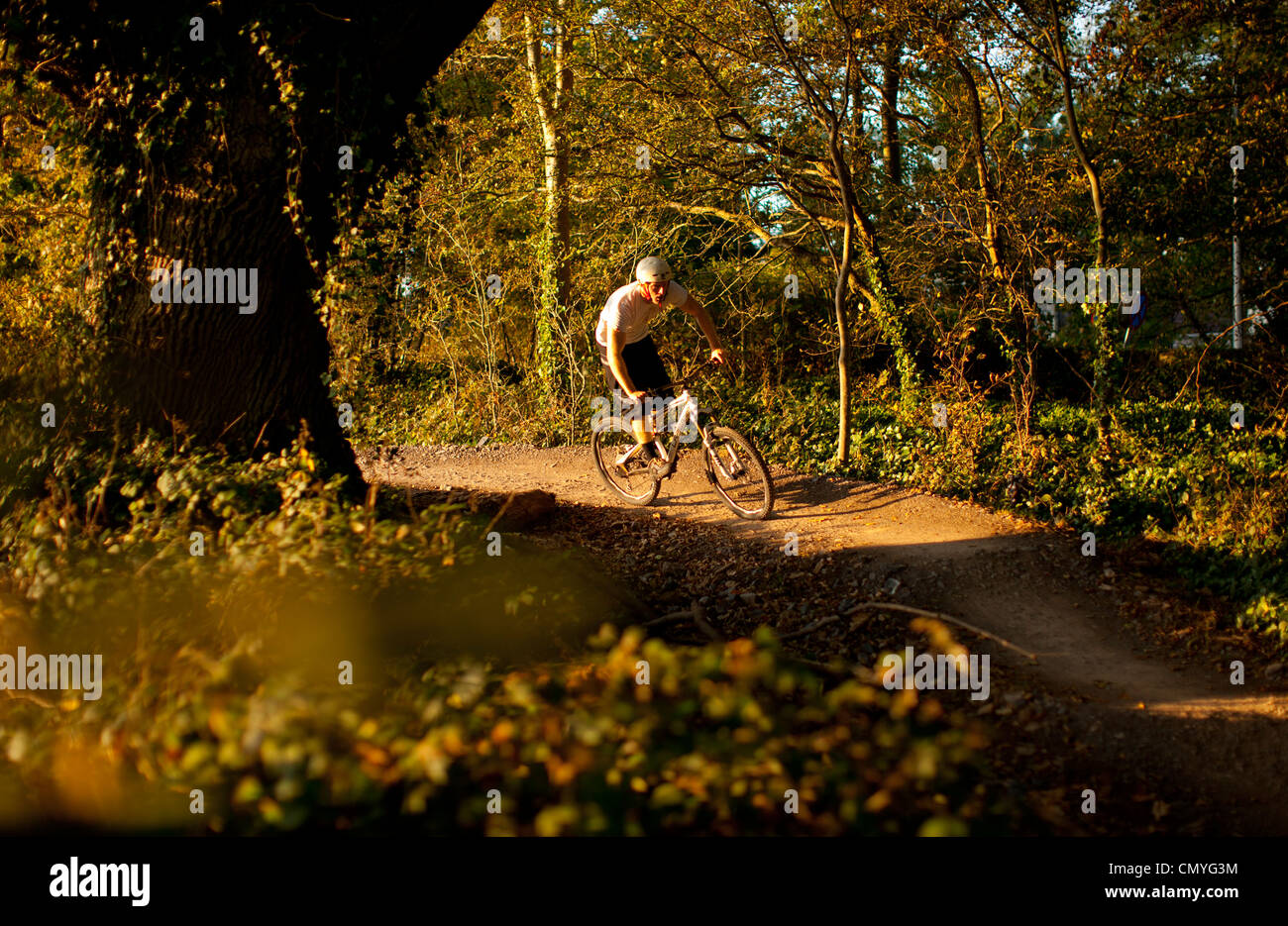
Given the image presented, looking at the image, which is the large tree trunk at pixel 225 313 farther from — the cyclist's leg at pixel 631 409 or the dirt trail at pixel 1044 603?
the dirt trail at pixel 1044 603

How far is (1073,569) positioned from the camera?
7.30m

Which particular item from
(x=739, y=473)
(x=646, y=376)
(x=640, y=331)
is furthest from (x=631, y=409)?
(x=739, y=473)

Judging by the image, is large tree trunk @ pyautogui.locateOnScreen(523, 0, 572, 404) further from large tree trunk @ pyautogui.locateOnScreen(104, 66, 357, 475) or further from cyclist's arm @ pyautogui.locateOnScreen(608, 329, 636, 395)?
large tree trunk @ pyautogui.locateOnScreen(104, 66, 357, 475)

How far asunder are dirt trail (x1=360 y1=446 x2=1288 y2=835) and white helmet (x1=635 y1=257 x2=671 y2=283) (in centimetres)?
223

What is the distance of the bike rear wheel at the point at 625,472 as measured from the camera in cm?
940

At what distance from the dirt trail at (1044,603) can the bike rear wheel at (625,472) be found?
155 millimetres

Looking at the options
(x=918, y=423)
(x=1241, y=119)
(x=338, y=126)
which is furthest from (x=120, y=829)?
(x=1241, y=119)

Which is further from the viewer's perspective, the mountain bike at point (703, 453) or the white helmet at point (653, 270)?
the mountain bike at point (703, 453)

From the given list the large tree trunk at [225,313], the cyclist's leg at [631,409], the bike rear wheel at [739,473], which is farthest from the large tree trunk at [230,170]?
the bike rear wheel at [739,473]

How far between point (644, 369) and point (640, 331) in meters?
0.40

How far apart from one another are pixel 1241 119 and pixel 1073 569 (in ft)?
22.2

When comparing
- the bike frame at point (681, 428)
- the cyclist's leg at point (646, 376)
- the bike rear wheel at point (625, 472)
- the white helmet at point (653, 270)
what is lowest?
the bike rear wheel at point (625, 472)

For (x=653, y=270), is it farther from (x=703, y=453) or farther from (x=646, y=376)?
(x=703, y=453)
